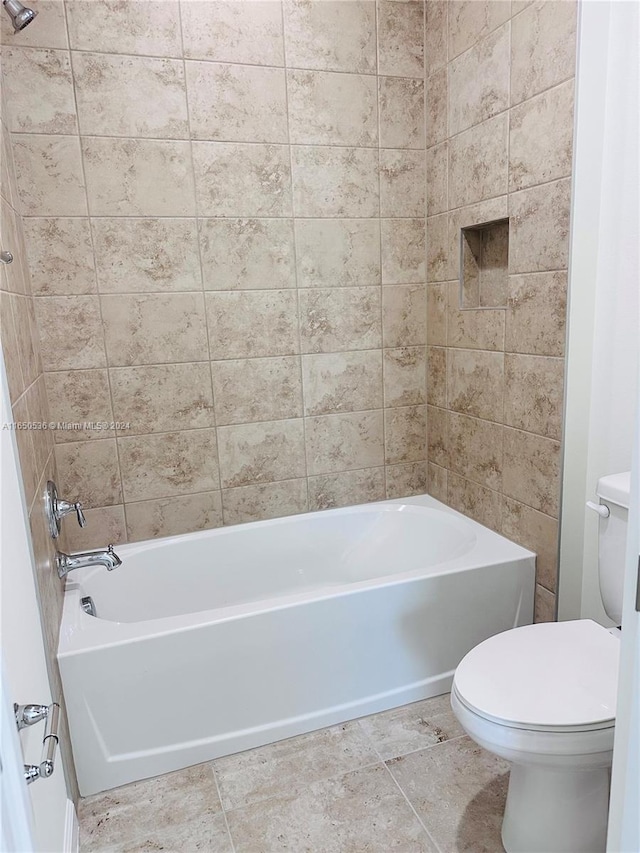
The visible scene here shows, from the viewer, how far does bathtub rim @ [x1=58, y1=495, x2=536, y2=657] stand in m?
1.72

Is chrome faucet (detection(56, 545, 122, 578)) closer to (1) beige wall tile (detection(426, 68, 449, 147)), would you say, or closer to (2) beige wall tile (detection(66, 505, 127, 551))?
(2) beige wall tile (detection(66, 505, 127, 551))

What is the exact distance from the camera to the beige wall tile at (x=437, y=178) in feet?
7.75

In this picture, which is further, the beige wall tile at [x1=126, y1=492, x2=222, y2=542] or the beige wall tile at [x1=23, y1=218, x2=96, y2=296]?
the beige wall tile at [x1=126, y1=492, x2=222, y2=542]

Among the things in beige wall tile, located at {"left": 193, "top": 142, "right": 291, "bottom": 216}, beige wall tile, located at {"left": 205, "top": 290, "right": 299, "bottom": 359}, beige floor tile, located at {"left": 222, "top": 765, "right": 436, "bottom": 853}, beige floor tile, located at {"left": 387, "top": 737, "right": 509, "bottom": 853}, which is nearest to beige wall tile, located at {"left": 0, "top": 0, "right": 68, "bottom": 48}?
beige wall tile, located at {"left": 193, "top": 142, "right": 291, "bottom": 216}

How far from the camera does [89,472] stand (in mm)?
2279

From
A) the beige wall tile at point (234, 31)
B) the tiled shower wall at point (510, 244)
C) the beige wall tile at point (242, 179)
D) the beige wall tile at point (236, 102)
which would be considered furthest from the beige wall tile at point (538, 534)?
the beige wall tile at point (234, 31)

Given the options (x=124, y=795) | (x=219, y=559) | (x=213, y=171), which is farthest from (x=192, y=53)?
(x=124, y=795)

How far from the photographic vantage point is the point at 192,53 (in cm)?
212

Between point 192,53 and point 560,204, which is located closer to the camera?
point 560,204

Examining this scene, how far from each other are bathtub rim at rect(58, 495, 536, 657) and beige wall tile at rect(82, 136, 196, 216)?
130cm

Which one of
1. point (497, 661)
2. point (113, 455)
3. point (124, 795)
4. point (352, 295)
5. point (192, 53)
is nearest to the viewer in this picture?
point (497, 661)

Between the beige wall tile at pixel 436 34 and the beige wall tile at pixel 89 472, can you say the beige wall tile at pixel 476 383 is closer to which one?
the beige wall tile at pixel 436 34

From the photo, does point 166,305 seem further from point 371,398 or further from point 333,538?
point 333,538

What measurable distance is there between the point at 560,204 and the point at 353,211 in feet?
2.98
